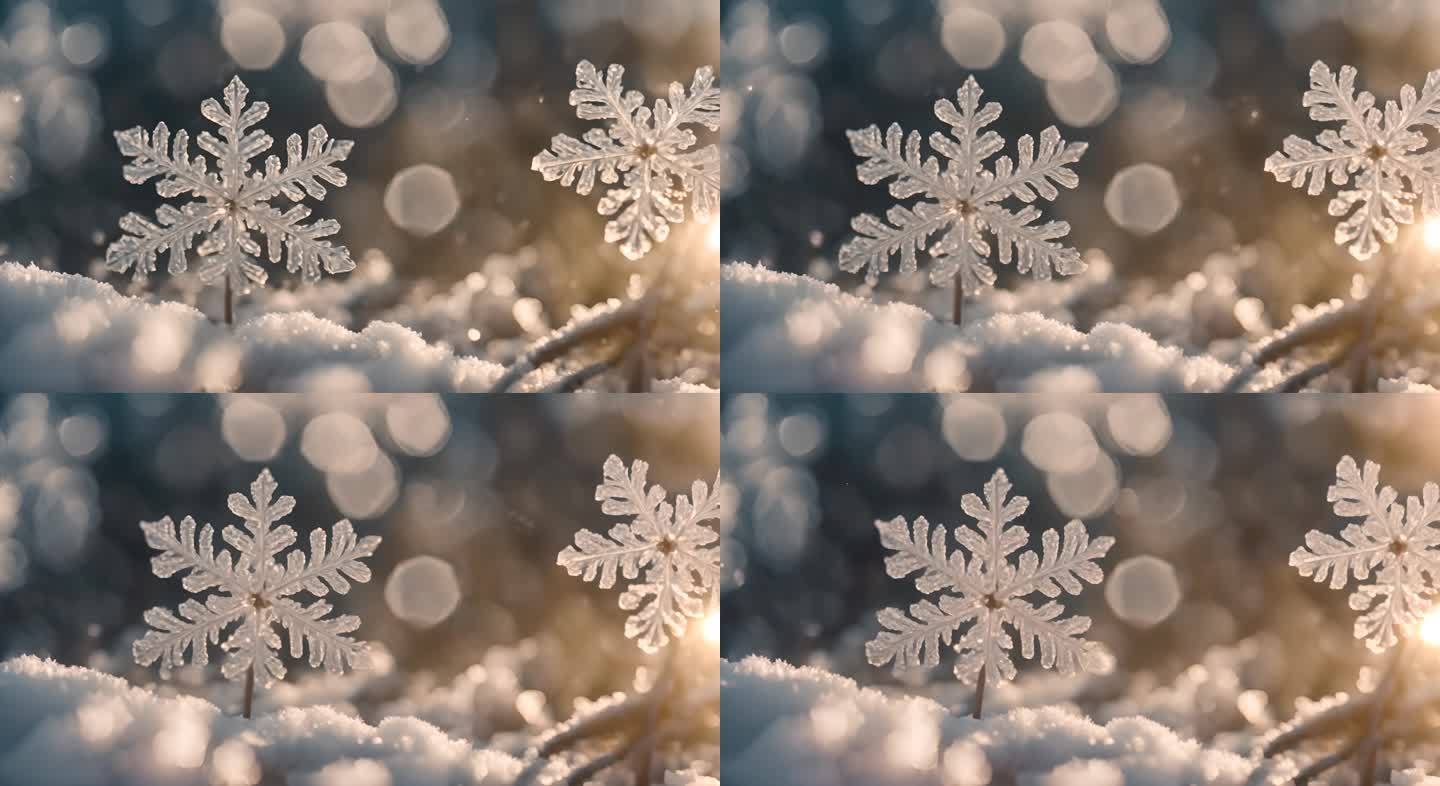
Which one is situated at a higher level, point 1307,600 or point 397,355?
point 397,355

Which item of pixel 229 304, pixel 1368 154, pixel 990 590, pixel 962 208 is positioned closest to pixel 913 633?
pixel 990 590

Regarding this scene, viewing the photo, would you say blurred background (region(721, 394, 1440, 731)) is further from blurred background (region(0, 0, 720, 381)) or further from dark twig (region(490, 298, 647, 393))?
blurred background (region(0, 0, 720, 381))

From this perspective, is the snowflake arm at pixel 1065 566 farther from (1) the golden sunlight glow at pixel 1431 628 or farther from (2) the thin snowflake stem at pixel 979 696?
(1) the golden sunlight glow at pixel 1431 628

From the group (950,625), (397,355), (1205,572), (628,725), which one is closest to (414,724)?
(628,725)

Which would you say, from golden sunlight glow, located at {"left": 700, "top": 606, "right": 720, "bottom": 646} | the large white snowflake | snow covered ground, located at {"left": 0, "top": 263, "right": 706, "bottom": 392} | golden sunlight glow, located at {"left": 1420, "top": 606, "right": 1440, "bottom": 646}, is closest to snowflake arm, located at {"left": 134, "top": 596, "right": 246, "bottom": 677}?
snow covered ground, located at {"left": 0, "top": 263, "right": 706, "bottom": 392}

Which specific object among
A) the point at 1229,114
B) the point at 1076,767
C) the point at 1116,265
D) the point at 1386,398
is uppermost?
the point at 1229,114

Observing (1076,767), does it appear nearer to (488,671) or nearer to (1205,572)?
(1205,572)
